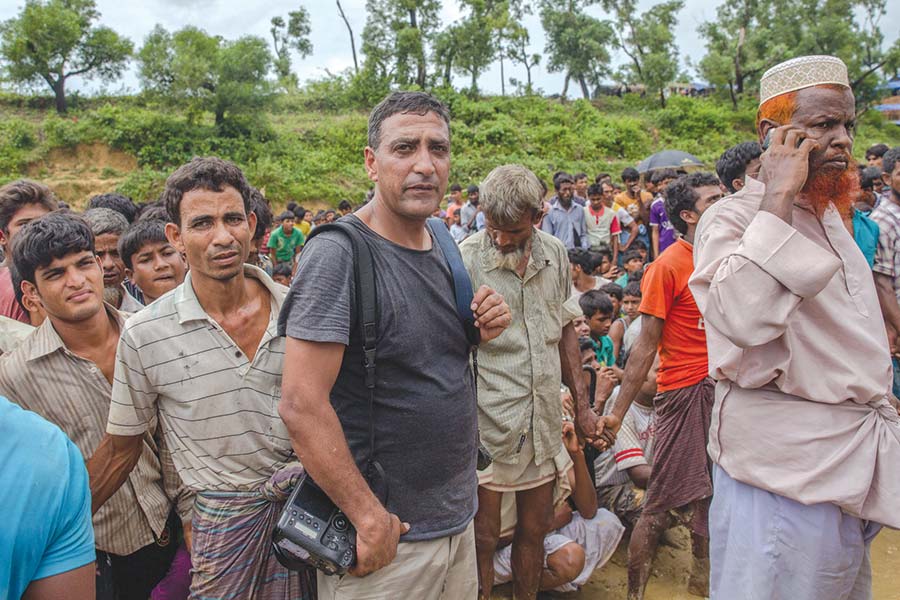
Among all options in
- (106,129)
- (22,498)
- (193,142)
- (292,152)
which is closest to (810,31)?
(292,152)

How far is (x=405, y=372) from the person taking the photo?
1.74 meters

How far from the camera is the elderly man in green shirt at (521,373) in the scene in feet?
9.64

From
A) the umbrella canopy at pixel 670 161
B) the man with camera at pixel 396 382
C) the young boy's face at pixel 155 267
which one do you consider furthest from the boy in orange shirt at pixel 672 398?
the umbrella canopy at pixel 670 161

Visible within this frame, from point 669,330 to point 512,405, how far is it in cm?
89

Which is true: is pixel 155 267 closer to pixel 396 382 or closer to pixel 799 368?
pixel 396 382

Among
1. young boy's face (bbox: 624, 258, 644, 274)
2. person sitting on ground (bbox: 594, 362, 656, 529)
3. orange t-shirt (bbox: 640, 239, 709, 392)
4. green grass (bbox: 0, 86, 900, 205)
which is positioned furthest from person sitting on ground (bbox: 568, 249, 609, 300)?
green grass (bbox: 0, 86, 900, 205)

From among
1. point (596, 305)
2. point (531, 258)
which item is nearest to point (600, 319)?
point (596, 305)

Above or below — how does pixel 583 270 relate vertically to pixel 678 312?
below

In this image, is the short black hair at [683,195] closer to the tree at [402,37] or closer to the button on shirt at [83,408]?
the button on shirt at [83,408]

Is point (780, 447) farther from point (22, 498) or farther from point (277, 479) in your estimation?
point (22, 498)

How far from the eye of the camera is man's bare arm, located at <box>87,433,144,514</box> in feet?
6.73

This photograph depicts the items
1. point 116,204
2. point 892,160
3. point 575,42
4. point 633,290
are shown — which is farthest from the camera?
point 575,42

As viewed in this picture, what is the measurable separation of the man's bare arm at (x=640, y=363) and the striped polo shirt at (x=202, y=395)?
1.72 m

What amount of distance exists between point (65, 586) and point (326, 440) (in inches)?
23.2
